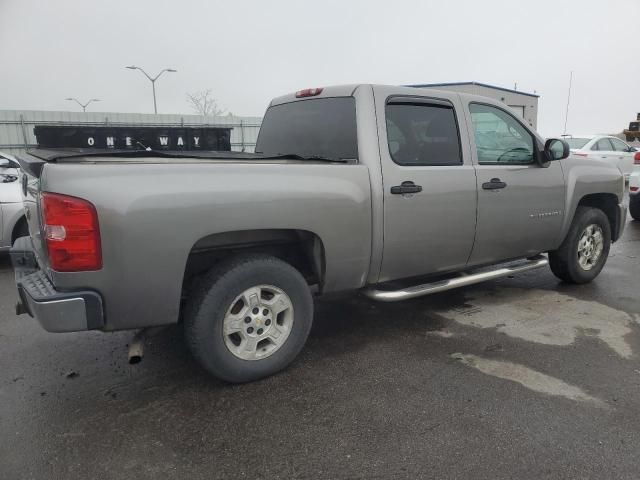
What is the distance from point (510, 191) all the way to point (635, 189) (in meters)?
7.09

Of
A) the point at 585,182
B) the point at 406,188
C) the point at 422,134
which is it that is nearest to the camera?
the point at 406,188

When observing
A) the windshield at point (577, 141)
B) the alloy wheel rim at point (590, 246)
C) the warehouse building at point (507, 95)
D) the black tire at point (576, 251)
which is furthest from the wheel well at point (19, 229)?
the warehouse building at point (507, 95)

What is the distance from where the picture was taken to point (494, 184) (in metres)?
4.00

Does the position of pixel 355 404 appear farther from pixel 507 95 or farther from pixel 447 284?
pixel 507 95

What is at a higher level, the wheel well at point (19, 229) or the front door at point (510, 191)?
the front door at point (510, 191)

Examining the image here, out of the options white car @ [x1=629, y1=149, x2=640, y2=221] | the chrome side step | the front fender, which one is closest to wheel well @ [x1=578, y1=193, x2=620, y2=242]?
the front fender

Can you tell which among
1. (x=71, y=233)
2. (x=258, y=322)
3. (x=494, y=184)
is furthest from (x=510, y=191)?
(x=71, y=233)

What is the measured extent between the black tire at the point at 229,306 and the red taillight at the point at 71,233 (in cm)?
62

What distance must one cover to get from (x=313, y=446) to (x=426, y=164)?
86.0 inches

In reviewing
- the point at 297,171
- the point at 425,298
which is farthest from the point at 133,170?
the point at 425,298

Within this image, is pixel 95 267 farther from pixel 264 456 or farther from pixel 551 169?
pixel 551 169

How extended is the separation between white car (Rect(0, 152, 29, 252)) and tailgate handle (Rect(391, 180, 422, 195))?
4.91 metres

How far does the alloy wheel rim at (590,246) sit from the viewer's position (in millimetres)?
5051

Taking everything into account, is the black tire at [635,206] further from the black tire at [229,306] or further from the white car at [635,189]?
the black tire at [229,306]
